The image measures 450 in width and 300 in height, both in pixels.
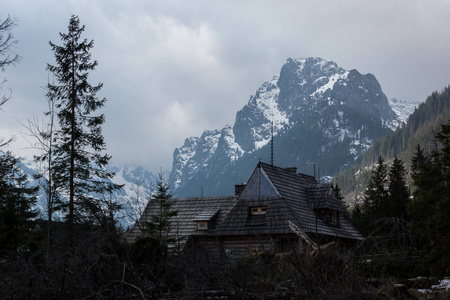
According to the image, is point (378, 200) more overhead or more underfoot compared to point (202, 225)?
more overhead

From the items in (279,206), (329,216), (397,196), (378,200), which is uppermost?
(397,196)

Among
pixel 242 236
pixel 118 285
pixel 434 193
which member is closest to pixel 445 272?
pixel 434 193

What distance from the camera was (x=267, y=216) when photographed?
1235 inches

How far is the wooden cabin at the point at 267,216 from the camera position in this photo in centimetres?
3017

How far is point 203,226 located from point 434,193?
53.2ft

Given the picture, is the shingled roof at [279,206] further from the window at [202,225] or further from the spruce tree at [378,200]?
the spruce tree at [378,200]

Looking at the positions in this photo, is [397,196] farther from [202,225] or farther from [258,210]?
[202,225]

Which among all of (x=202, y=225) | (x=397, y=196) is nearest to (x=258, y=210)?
(x=202, y=225)

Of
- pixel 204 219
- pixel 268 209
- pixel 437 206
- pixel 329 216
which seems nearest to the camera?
pixel 437 206

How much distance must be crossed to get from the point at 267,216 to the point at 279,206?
95cm

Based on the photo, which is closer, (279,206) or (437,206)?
(437,206)

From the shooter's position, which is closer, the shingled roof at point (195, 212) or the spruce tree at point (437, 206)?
the spruce tree at point (437, 206)

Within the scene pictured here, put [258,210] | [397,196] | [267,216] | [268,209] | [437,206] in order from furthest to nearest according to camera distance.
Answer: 1. [397,196]
2. [258,210]
3. [268,209]
4. [267,216]
5. [437,206]

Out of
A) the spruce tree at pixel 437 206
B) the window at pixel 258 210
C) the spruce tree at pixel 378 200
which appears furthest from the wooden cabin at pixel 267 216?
the spruce tree at pixel 378 200
